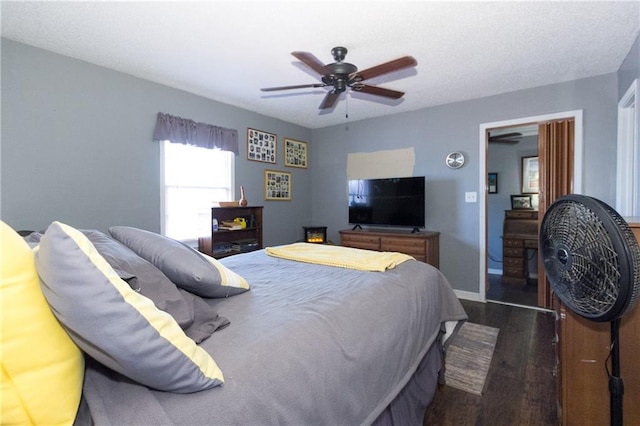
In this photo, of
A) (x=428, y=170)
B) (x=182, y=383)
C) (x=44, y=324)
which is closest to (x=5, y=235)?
(x=44, y=324)

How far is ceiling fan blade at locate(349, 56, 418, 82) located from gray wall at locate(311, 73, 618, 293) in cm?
209

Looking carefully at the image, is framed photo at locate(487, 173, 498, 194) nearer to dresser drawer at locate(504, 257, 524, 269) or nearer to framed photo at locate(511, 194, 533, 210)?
framed photo at locate(511, 194, 533, 210)

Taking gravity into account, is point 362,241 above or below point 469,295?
above

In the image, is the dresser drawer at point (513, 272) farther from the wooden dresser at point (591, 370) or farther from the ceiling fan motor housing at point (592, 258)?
the ceiling fan motor housing at point (592, 258)

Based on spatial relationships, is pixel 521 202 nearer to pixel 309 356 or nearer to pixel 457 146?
pixel 457 146

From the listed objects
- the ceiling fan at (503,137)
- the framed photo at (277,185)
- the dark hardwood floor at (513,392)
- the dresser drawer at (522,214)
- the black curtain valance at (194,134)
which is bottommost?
the dark hardwood floor at (513,392)

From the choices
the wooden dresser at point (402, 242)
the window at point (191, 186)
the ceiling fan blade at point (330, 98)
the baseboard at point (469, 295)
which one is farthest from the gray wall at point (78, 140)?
the baseboard at point (469, 295)

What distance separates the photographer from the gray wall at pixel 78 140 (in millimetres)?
2457

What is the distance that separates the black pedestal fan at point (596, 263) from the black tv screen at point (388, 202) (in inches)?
103

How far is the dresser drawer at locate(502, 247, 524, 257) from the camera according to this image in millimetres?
4565

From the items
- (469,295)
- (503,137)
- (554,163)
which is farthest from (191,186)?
(503,137)

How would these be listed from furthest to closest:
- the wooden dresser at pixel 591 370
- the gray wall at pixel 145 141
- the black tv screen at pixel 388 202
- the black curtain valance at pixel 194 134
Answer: the black tv screen at pixel 388 202, the black curtain valance at pixel 194 134, the gray wall at pixel 145 141, the wooden dresser at pixel 591 370

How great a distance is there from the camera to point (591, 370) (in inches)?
57.6

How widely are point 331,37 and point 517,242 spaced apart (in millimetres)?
4084
